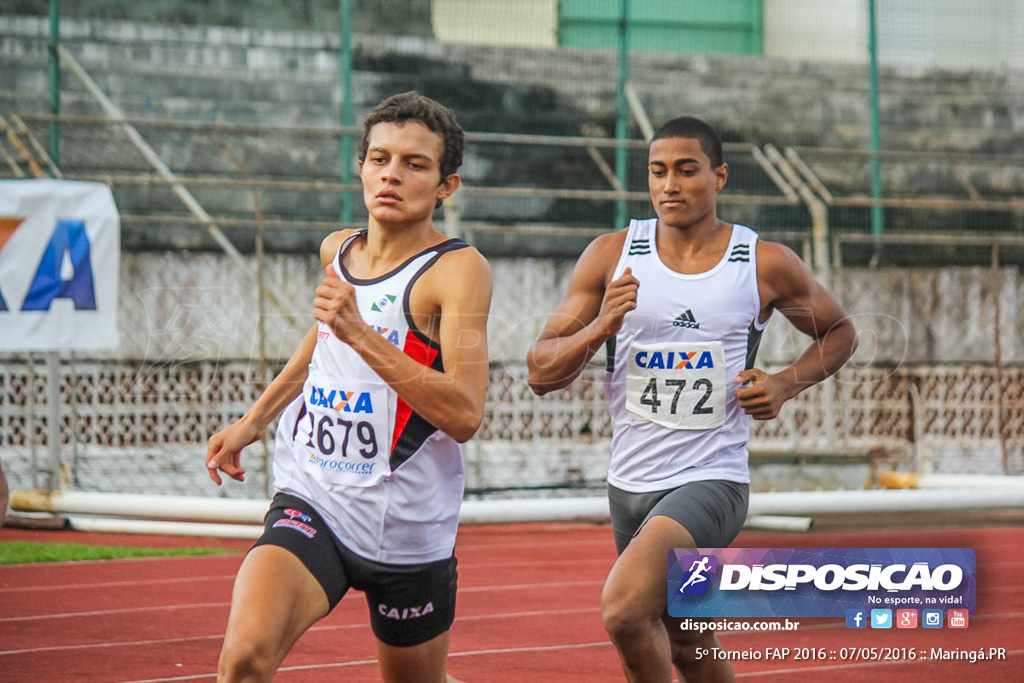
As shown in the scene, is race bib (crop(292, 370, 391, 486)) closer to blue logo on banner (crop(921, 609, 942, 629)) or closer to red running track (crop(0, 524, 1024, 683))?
red running track (crop(0, 524, 1024, 683))

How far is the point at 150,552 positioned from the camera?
8883 mm

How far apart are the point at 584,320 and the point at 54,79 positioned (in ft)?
29.4

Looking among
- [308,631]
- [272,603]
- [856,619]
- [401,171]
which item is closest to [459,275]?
[401,171]

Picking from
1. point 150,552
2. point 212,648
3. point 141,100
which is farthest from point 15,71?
point 212,648

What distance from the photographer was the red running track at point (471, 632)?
5.39 meters

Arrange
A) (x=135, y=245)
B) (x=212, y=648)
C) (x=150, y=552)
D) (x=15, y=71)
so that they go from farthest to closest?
1. (x=15, y=71)
2. (x=135, y=245)
3. (x=150, y=552)
4. (x=212, y=648)

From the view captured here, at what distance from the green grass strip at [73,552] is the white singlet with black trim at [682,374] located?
525 cm

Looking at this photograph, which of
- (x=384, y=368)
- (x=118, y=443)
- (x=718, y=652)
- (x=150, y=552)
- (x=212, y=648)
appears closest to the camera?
(x=384, y=368)

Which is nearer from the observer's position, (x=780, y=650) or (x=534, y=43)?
(x=780, y=650)

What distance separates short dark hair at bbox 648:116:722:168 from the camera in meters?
4.51

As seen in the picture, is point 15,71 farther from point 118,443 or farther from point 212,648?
point 212,648

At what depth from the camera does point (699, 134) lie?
4520 millimetres

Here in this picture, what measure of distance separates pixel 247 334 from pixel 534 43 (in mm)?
5790

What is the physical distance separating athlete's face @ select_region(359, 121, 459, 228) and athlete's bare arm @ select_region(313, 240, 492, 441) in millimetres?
173
